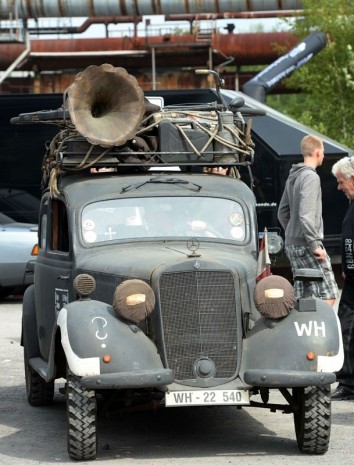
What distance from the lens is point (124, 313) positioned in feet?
27.2

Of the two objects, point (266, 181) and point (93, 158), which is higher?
point (93, 158)

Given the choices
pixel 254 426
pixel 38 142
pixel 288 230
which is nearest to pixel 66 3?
pixel 38 142

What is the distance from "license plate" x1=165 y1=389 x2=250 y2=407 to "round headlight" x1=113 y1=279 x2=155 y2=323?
20.3 inches

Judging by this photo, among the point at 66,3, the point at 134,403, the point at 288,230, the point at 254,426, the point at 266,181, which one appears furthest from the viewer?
the point at 66,3

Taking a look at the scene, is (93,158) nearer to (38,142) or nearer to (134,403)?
Result: (134,403)

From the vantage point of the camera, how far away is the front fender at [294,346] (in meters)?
8.21

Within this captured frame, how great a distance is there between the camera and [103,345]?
8133 millimetres

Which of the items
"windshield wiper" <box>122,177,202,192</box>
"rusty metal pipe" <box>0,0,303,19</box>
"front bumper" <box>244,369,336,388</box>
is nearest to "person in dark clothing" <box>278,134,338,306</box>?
"windshield wiper" <box>122,177,202,192</box>

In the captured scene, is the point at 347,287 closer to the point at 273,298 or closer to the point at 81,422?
the point at 273,298

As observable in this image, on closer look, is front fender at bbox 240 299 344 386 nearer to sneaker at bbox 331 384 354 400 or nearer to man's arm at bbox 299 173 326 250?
sneaker at bbox 331 384 354 400

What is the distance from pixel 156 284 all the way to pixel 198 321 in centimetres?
34

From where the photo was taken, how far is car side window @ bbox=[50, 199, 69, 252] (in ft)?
32.3

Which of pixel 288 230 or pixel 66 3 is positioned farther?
pixel 66 3

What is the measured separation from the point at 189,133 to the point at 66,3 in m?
30.3
